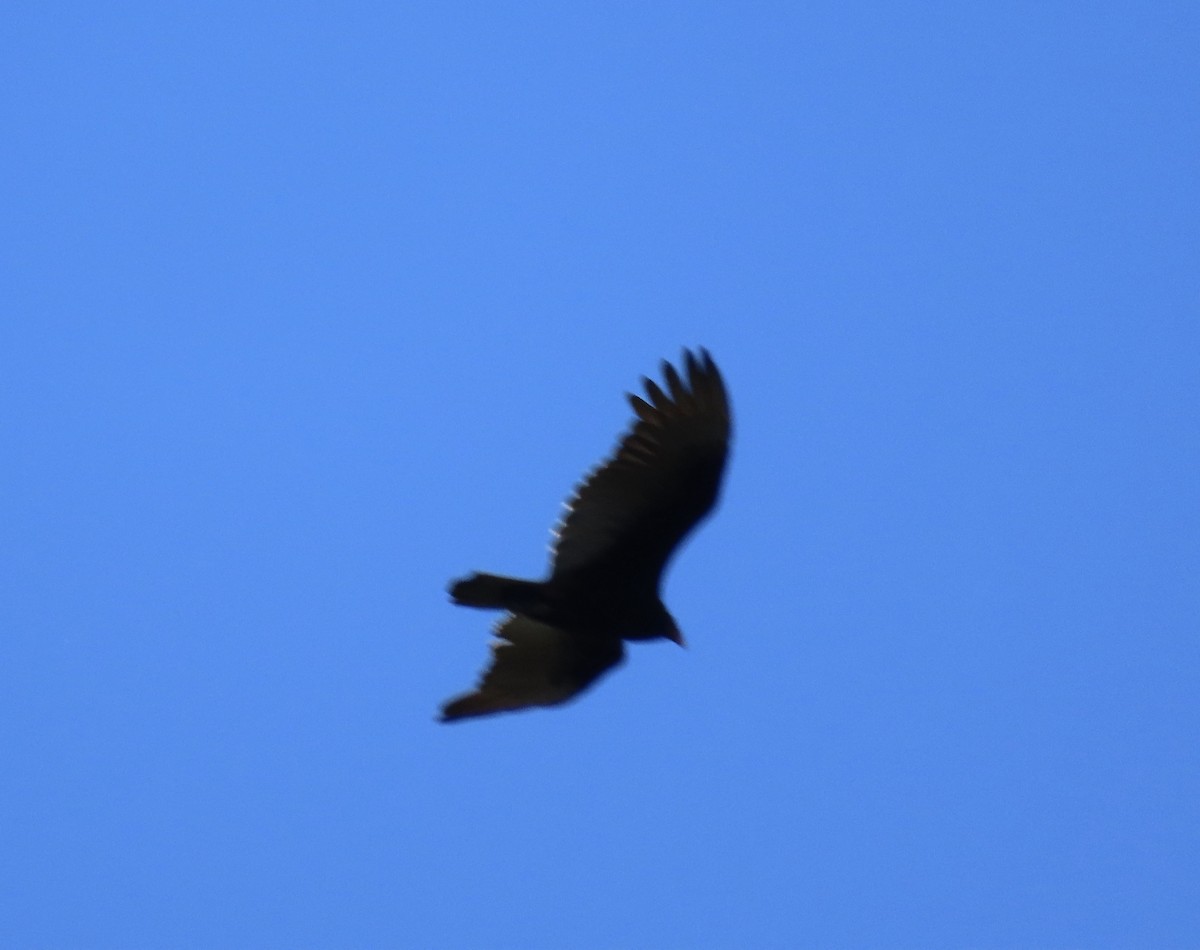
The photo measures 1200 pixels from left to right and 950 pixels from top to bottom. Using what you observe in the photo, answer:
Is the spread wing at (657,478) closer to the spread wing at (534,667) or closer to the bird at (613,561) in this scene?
the bird at (613,561)

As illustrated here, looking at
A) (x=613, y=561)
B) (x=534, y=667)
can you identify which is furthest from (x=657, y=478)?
(x=534, y=667)

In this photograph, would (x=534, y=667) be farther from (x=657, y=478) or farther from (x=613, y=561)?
(x=657, y=478)

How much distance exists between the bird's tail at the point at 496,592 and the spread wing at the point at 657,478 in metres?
0.24

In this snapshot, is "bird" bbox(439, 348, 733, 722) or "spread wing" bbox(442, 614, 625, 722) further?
"spread wing" bbox(442, 614, 625, 722)

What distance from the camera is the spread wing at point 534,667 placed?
12.9 metres

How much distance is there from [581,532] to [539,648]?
109 centimetres

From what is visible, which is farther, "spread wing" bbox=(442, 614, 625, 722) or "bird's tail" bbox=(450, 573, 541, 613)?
"spread wing" bbox=(442, 614, 625, 722)

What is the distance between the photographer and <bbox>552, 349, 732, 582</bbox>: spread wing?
39.8ft

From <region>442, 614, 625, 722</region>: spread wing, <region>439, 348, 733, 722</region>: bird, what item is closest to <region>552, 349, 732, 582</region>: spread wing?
<region>439, 348, 733, 722</region>: bird

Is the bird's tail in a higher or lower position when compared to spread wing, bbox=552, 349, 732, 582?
lower

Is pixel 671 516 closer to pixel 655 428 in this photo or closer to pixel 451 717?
pixel 655 428

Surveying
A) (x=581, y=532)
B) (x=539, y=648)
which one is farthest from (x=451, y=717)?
(x=581, y=532)

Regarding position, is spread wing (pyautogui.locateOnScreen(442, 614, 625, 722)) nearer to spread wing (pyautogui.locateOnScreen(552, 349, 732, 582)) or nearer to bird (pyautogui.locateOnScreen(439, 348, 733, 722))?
bird (pyautogui.locateOnScreen(439, 348, 733, 722))

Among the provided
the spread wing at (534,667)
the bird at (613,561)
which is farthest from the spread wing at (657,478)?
the spread wing at (534,667)
